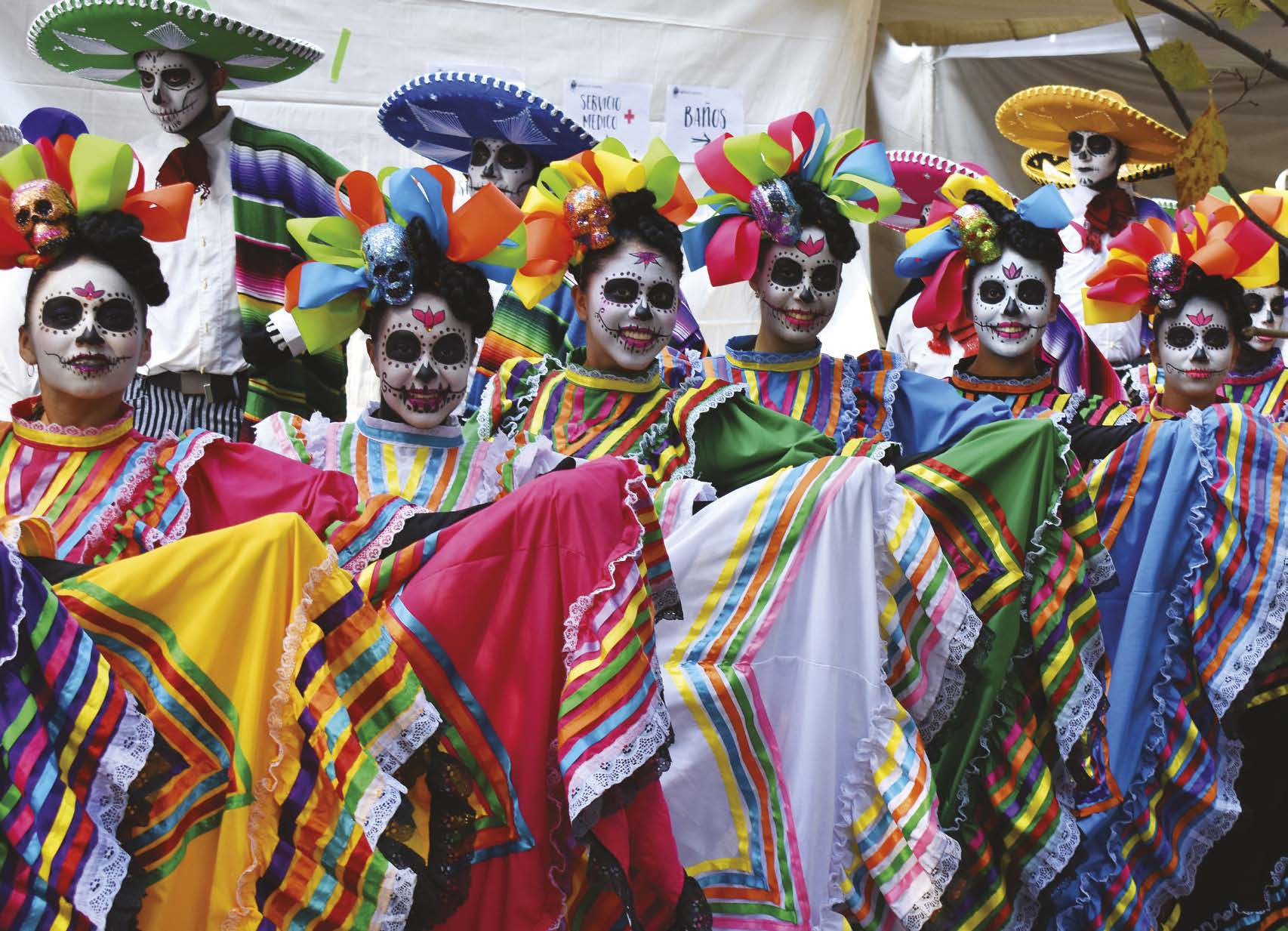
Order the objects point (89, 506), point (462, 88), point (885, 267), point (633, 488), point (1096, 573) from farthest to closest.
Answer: point (885, 267) → point (462, 88) → point (1096, 573) → point (89, 506) → point (633, 488)

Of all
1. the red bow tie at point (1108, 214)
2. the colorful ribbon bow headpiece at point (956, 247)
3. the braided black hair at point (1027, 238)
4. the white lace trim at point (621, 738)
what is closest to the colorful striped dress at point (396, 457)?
the white lace trim at point (621, 738)

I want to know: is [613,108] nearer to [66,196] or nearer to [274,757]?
[66,196]

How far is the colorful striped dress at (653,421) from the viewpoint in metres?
→ 3.20

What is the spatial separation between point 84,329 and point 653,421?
4.16 ft

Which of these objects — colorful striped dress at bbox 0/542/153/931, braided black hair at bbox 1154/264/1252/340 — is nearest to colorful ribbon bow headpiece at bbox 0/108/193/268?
colorful striped dress at bbox 0/542/153/931

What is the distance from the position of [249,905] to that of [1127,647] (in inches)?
74.1

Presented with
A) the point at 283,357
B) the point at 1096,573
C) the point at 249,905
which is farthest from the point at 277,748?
the point at 283,357

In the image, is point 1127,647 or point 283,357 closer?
point 1127,647

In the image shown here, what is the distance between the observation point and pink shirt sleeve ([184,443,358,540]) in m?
2.79

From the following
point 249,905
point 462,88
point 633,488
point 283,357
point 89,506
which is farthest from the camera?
point 462,88

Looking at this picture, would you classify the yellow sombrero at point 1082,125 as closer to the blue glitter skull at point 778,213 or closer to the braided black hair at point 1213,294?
the braided black hair at point 1213,294

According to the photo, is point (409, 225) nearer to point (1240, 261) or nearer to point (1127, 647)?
point (1127, 647)

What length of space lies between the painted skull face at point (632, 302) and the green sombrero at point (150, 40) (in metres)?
1.29

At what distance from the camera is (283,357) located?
3.91 meters
